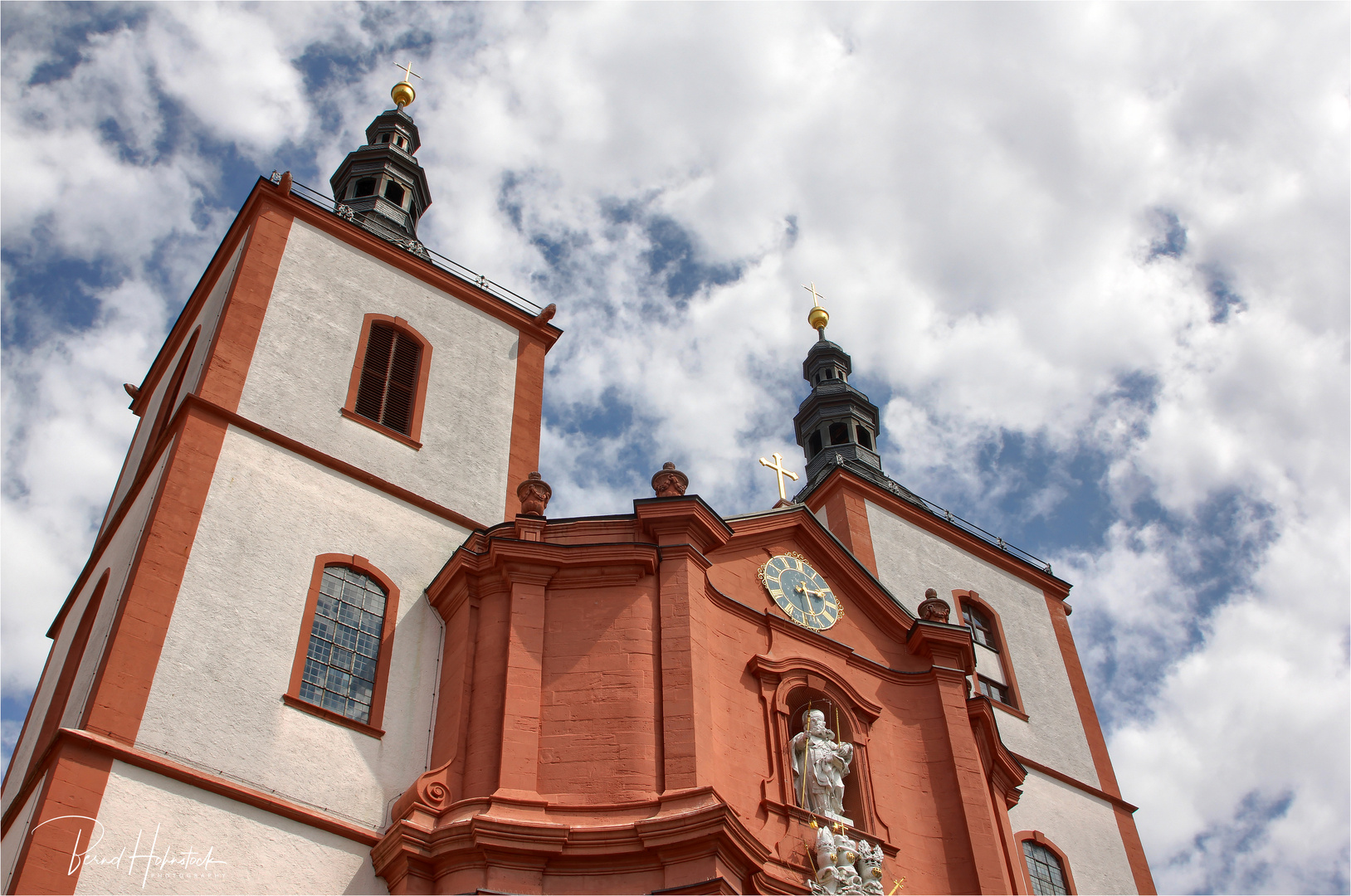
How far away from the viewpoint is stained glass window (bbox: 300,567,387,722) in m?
16.3

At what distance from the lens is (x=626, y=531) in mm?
18297

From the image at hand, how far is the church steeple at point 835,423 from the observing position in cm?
3253

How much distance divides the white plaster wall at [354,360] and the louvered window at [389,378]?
11.0 inches

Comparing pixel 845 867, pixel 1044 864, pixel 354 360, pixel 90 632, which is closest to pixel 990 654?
pixel 1044 864

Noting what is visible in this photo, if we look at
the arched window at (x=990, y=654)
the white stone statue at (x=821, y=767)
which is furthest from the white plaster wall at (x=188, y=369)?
the arched window at (x=990, y=654)

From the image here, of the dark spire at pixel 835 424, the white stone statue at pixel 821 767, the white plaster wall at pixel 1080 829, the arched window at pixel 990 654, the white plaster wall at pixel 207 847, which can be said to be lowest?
the white plaster wall at pixel 207 847

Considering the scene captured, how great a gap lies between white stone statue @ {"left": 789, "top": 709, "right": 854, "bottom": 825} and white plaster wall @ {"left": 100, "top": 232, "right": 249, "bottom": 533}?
32.6ft

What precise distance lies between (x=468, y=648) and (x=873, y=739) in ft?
18.8

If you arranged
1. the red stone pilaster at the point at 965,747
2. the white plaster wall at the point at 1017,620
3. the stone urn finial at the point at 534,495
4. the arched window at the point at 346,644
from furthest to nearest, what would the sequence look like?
the white plaster wall at the point at 1017,620 < the stone urn finial at the point at 534,495 < the red stone pilaster at the point at 965,747 < the arched window at the point at 346,644

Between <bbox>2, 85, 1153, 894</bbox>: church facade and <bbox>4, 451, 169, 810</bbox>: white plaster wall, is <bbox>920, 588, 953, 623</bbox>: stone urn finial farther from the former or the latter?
<bbox>4, 451, 169, 810</bbox>: white plaster wall

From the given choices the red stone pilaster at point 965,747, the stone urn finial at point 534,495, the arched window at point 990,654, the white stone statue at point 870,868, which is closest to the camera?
the white stone statue at point 870,868

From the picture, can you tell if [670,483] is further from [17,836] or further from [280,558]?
[17,836]

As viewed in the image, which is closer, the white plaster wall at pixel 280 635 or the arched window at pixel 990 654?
the white plaster wall at pixel 280 635

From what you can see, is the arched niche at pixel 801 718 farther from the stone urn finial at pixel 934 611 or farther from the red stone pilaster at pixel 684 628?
the stone urn finial at pixel 934 611
